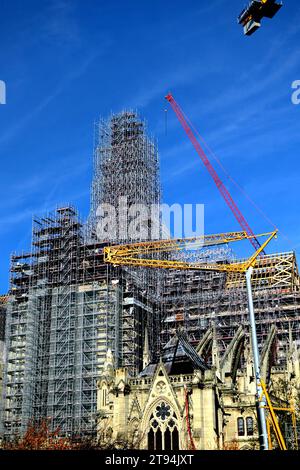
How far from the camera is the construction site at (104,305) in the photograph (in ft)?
230

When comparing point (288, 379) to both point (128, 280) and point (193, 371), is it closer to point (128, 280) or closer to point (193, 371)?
point (193, 371)

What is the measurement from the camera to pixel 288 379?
59594mm

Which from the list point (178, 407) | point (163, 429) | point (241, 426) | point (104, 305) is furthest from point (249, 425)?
point (104, 305)

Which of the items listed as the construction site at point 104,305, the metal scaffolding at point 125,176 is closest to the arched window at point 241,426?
the construction site at point 104,305

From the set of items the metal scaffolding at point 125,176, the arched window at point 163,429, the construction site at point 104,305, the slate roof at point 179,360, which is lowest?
the arched window at point 163,429

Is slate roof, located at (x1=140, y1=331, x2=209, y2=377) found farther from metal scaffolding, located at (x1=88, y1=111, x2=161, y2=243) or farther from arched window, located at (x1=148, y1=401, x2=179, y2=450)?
metal scaffolding, located at (x1=88, y1=111, x2=161, y2=243)

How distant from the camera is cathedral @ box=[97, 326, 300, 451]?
4388cm

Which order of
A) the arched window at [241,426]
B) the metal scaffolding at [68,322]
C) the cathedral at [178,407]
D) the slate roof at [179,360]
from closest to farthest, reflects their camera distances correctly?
the cathedral at [178,407] → the arched window at [241,426] → the slate roof at [179,360] → the metal scaffolding at [68,322]

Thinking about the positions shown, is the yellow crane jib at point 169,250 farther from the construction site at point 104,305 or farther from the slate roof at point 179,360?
the slate roof at point 179,360

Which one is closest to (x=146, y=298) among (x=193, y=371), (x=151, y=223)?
(x=151, y=223)

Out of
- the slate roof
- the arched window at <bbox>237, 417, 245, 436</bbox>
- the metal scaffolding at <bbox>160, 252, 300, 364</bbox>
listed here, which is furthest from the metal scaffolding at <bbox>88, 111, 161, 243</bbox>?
the arched window at <bbox>237, 417, 245, 436</bbox>

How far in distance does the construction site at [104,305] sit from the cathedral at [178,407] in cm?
1141

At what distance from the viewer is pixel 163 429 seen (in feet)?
146

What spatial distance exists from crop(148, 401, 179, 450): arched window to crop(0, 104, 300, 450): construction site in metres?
16.4
